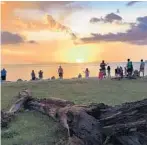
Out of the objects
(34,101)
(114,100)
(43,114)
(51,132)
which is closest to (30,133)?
(51,132)

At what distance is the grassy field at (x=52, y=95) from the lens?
562 inches

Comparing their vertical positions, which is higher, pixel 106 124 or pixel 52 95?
pixel 52 95

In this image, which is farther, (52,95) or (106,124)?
(52,95)

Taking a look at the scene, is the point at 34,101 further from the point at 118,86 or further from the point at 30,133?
the point at 118,86

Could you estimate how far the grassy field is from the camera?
14.3 meters

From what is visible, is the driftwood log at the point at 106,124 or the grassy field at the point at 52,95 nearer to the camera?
the driftwood log at the point at 106,124

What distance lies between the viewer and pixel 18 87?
103 feet

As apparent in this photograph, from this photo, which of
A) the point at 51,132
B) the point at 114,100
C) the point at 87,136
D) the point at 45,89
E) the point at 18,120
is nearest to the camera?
the point at 87,136

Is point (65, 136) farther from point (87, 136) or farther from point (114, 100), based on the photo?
point (114, 100)

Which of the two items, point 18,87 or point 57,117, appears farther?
point 18,87

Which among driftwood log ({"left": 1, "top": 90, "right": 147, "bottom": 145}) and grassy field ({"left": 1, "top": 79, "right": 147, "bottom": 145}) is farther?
grassy field ({"left": 1, "top": 79, "right": 147, "bottom": 145})

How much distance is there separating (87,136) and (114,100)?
11.0 metres

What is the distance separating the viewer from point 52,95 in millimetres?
25703

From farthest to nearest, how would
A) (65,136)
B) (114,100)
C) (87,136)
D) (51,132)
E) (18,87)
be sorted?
(18,87)
(114,100)
(51,132)
(65,136)
(87,136)
